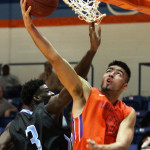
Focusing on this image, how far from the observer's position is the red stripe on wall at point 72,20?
25.9 feet

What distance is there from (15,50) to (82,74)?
5.75m

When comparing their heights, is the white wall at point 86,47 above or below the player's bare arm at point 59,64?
below

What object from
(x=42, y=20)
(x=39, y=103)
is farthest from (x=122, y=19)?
(x=39, y=103)

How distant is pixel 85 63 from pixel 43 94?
846mm

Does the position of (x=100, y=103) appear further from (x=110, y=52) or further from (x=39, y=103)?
(x=110, y=52)

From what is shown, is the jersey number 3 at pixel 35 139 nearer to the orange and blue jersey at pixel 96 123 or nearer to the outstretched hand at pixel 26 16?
the orange and blue jersey at pixel 96 123

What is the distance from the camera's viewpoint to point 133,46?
25.8 feet

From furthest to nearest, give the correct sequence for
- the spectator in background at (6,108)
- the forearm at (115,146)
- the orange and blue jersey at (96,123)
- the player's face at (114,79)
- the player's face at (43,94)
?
the spectator in background at (6,108) → the player's face at (43,94) → the player's face at (114,79) → the orange and blue jersey at (96,123) → the forearm at (115,146)

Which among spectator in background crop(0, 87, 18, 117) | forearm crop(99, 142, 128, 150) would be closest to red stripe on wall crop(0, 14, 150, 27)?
spectator in background crop(0, 87, 18, 117)

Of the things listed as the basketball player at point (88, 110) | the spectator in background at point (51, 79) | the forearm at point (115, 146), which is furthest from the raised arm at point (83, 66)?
the spectator in background at point (51, 79)

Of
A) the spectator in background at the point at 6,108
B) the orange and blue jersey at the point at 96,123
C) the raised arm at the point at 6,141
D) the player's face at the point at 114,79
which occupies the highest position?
the player's face at the point at 114,79

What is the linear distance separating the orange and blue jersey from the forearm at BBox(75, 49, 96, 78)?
27 centimetres

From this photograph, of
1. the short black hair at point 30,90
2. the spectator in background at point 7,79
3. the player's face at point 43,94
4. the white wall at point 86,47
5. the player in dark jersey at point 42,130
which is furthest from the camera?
the spectator in background at point 7,79

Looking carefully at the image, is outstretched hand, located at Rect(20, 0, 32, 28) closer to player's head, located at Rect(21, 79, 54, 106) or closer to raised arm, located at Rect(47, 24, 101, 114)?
raised arm, located at Rect(47, 24, 101, 114)
